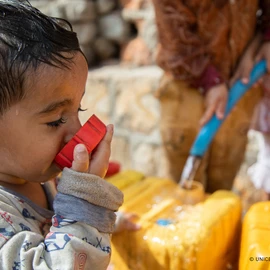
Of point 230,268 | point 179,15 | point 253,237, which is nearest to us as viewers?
point 253,237

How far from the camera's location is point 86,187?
2.09 feet

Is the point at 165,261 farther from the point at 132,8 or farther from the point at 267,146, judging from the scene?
the point at 132,8

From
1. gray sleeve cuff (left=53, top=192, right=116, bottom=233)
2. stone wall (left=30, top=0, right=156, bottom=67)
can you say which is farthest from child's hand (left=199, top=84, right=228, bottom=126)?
stone wall (left=30, top=0, right=156, bottom=67)

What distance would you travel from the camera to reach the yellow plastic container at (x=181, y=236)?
0.87 metres

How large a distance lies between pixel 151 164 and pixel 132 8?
0.89 m

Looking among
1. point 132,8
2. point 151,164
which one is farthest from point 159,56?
point 132,8

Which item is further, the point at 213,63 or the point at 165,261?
the point at 213,63

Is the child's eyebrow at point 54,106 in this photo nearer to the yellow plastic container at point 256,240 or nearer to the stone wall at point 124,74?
the yellow plastic container at point 256,240

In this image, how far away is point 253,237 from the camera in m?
0.83

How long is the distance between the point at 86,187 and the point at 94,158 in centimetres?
7

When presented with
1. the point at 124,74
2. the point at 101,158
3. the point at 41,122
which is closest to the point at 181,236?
the point at 101,158

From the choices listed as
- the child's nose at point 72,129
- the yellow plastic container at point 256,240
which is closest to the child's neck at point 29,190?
the child's nose at point 72,129

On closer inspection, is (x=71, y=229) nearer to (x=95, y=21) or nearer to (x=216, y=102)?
(x=216, y=102)

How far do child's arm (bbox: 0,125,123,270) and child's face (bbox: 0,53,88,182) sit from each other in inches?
2.0
